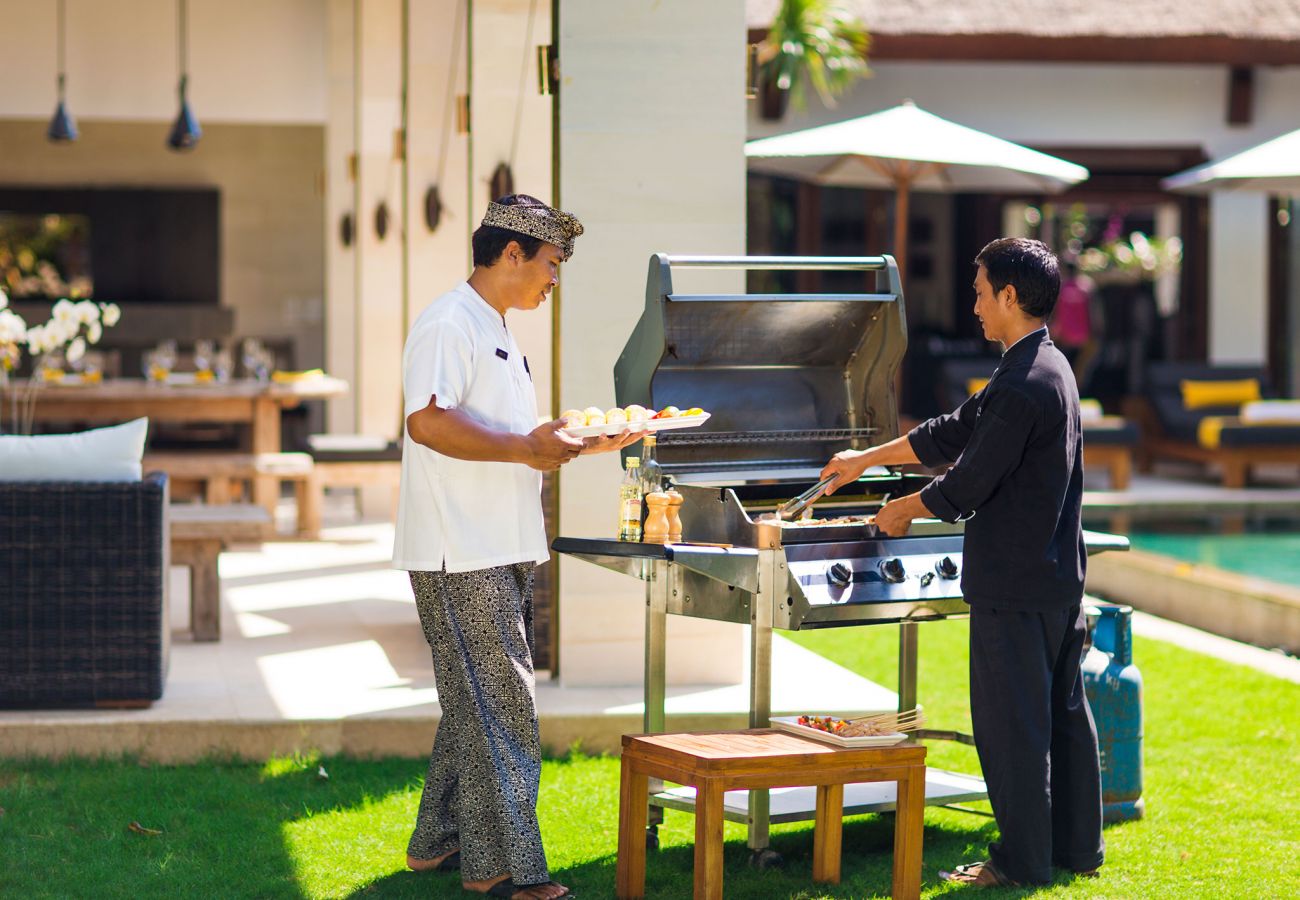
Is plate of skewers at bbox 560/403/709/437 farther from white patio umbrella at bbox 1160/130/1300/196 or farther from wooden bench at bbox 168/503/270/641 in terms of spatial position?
white patio umbrella at bbox 1160/130/1300/196

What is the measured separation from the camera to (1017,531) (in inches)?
146

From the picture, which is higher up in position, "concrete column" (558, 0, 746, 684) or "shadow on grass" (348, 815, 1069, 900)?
"concrete column" (558, 0, 746, 684)

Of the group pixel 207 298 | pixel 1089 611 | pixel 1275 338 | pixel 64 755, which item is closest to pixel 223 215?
pixel 207 298

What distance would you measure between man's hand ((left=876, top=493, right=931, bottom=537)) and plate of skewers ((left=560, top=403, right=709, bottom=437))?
18.5 inches

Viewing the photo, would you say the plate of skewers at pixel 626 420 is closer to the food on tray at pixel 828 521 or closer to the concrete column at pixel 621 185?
the food on tray at pixel 828 521

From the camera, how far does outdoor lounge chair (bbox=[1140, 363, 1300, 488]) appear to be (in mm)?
12438

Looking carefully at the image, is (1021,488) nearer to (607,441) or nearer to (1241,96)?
(607,441)

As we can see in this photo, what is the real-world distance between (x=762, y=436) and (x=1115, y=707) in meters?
1.18

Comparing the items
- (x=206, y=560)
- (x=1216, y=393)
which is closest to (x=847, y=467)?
(x=206, y=560)

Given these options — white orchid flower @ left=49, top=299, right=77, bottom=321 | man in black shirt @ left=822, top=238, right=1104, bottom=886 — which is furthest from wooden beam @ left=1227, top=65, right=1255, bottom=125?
man in black shirt @ left=822, top=238, right=1104, bottom=886

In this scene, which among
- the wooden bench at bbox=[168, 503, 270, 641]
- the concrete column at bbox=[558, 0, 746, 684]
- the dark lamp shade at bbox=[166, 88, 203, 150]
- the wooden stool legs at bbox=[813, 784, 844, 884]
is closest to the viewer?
the wooden stool legs at bbox=[813, 784, 844, 884]

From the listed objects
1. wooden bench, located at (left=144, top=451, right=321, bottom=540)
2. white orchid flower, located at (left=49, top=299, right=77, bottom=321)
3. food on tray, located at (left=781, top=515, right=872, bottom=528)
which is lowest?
wooden bench, located at (left=144, top=451, right=321, bottom=540)

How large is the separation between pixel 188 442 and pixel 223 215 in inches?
141

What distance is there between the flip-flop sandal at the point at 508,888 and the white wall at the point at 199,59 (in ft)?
33.8
